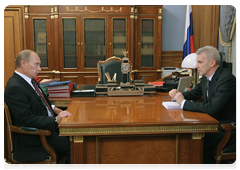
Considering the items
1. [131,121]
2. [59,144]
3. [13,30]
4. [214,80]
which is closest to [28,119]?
[59,144]

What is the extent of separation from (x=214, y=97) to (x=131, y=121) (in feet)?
2.50

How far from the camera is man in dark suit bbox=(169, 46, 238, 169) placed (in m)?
1.80

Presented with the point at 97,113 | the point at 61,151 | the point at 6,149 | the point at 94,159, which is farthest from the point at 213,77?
the point at 6,149

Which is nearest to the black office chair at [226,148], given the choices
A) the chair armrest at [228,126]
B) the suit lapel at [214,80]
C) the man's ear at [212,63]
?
the chair armrest at [228,126]

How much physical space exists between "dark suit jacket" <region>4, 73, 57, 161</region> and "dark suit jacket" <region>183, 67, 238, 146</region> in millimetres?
1158

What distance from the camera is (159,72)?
507 centimetres

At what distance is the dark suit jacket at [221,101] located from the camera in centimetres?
179

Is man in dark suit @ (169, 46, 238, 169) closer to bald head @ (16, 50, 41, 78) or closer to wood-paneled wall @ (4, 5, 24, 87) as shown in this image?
bald head @ (16, 50, 41, 78)

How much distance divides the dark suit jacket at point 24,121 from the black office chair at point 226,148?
4.27ft

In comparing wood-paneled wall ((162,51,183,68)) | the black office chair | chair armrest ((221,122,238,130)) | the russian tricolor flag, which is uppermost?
the russian tricolor flag

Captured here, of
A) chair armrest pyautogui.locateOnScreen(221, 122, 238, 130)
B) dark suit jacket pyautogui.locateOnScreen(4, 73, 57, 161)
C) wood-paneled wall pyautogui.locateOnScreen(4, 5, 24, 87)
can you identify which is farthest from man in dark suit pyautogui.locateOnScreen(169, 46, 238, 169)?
wood-paneled wall pyautogui.locateOnScreen(4, 5, 24, 87)

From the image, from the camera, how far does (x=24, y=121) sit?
173 cm

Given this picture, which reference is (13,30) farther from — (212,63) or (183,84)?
(212,63)

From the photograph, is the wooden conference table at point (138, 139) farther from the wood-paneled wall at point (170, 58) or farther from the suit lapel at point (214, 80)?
the wood-paneled wall at point (170, 58)
